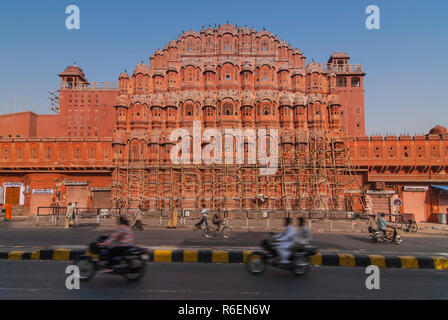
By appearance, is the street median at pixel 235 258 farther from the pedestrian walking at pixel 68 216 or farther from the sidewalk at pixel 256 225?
the pedestrian walking at pixel 68 216

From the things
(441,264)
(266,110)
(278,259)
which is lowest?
(441,264)

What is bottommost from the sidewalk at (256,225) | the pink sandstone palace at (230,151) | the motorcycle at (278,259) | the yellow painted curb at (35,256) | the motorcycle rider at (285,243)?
the sidewalk at (256,225)

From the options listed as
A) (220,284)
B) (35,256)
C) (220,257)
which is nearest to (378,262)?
(220,257)

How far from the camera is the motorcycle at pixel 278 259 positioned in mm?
7699

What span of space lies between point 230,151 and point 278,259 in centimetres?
1986

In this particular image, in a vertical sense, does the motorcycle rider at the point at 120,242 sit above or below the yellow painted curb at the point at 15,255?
above

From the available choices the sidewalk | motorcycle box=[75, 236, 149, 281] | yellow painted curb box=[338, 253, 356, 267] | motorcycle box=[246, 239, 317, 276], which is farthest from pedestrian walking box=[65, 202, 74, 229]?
yellow painted curb box=[338, 253, 356, 267]

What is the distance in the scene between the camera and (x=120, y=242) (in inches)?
284

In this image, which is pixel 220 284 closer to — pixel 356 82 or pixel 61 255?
pixel 61 255

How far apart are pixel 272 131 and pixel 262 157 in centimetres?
304

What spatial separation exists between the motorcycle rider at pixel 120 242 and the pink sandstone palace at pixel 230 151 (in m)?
17.7

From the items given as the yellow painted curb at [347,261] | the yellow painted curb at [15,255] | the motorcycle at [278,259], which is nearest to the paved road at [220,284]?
the motorcycle at [278,259]

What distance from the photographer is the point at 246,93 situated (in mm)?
28828
